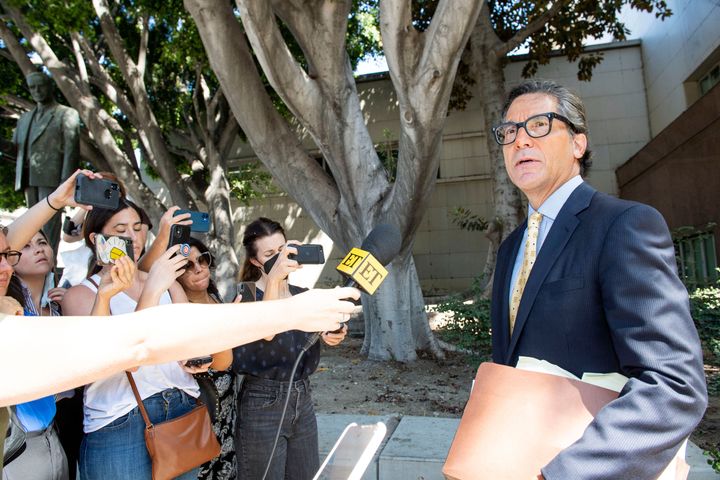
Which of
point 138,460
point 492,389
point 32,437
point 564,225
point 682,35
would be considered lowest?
point 138,460

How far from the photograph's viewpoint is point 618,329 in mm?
1426

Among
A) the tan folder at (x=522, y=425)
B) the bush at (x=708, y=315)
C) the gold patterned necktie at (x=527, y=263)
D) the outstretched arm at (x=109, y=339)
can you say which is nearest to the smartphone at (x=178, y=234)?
the outstretched arm at (x=109, y=339)

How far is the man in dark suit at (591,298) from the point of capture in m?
1.28

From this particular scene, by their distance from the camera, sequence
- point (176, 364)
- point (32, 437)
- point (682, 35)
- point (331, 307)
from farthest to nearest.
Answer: point (682, 35), point (176, 364), point (32, 437), point (331, 307)

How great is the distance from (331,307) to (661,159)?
434 inches

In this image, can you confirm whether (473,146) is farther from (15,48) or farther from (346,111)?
(15,48)

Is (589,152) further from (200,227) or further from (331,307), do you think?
(200,227)

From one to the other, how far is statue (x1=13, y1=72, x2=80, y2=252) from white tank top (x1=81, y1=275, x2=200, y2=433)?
3.87m

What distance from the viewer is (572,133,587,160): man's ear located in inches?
75.2

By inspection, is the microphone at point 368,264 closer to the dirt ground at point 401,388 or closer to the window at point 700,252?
the dirt ground at point 401,388

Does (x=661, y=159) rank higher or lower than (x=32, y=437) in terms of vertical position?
higher

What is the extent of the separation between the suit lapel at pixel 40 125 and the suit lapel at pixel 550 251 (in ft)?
19.6

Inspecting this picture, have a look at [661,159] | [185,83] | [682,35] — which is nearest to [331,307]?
[661,159]

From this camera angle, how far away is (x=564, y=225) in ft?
5.60
